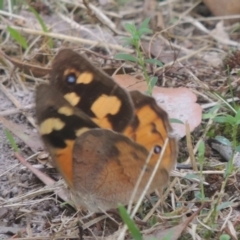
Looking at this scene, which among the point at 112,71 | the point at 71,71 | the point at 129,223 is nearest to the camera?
the point at 129,223

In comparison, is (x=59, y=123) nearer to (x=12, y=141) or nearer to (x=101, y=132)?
(x=101, y=132)

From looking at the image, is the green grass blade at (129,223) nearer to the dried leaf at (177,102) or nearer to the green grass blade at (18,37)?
the dried leaf at (177,102)

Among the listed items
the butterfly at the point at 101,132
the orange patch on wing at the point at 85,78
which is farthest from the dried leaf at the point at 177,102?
the orange patch on wing at the point at 85,78

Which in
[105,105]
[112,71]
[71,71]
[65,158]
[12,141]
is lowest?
[112,71]

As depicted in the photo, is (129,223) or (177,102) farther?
(177,102)

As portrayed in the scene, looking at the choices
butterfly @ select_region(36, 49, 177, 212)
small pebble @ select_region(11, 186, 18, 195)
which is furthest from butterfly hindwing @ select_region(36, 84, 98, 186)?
small pebble @ select_region(11, 186, 18, 195)

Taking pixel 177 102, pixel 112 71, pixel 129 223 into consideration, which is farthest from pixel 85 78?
pixel 112 71
